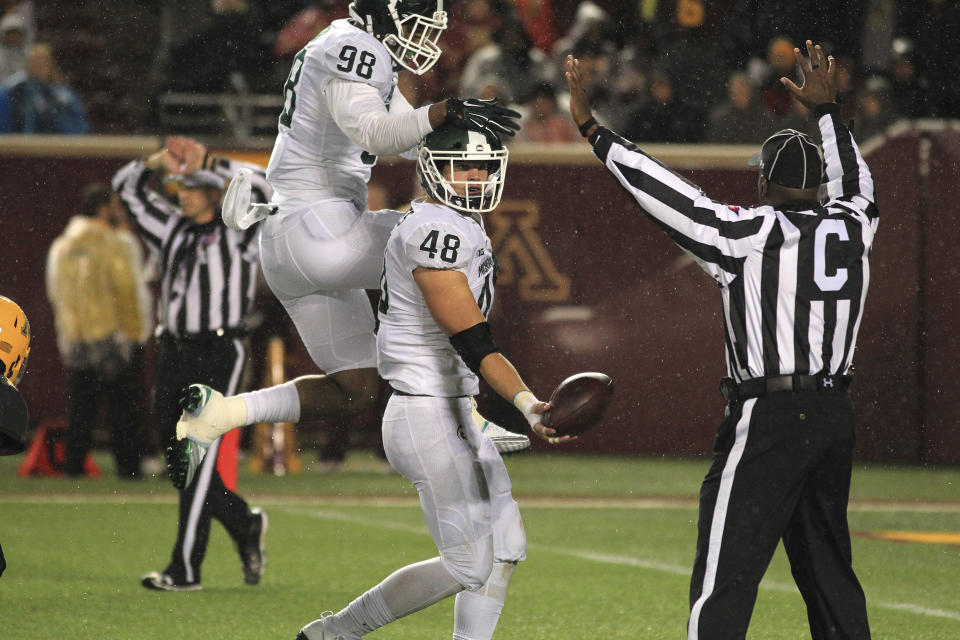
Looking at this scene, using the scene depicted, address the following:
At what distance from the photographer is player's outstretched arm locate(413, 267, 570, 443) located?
148 inches

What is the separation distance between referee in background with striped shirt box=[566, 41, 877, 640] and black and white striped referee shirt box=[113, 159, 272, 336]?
105 inches

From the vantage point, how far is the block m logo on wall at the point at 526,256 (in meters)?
10.9

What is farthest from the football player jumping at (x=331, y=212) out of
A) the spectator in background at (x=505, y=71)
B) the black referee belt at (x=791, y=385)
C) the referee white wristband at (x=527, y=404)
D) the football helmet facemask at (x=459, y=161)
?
the spectator in background at (x=505, y=71)

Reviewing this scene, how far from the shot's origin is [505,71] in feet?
37.7

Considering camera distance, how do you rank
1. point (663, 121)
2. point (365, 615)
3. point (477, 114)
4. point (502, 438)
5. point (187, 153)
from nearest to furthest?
point (477, 114)
point (365, 615)
point (502, 438)
point (187, 153)
point (663, 121)

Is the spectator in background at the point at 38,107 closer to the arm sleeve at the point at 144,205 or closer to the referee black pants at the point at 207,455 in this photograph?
the arm sleeve at the point at 144,205

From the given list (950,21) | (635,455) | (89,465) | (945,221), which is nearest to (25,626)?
(89,465)

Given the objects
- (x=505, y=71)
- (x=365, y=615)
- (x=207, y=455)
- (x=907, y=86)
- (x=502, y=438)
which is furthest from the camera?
(x=907, y=86)

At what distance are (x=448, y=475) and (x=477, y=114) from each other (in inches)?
39.4

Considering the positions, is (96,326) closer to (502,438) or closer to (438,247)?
(502,438)

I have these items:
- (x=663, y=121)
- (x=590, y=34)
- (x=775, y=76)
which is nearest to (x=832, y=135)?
(x=663, y=121)

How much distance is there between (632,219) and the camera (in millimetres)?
11133

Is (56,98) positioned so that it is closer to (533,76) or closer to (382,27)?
(533,76)

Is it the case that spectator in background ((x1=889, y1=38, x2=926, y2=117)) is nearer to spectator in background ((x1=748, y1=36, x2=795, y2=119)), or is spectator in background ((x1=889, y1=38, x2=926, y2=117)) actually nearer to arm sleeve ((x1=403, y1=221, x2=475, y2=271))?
spectator in background ((x1=748, y1=36, x2=795, y2=119))
